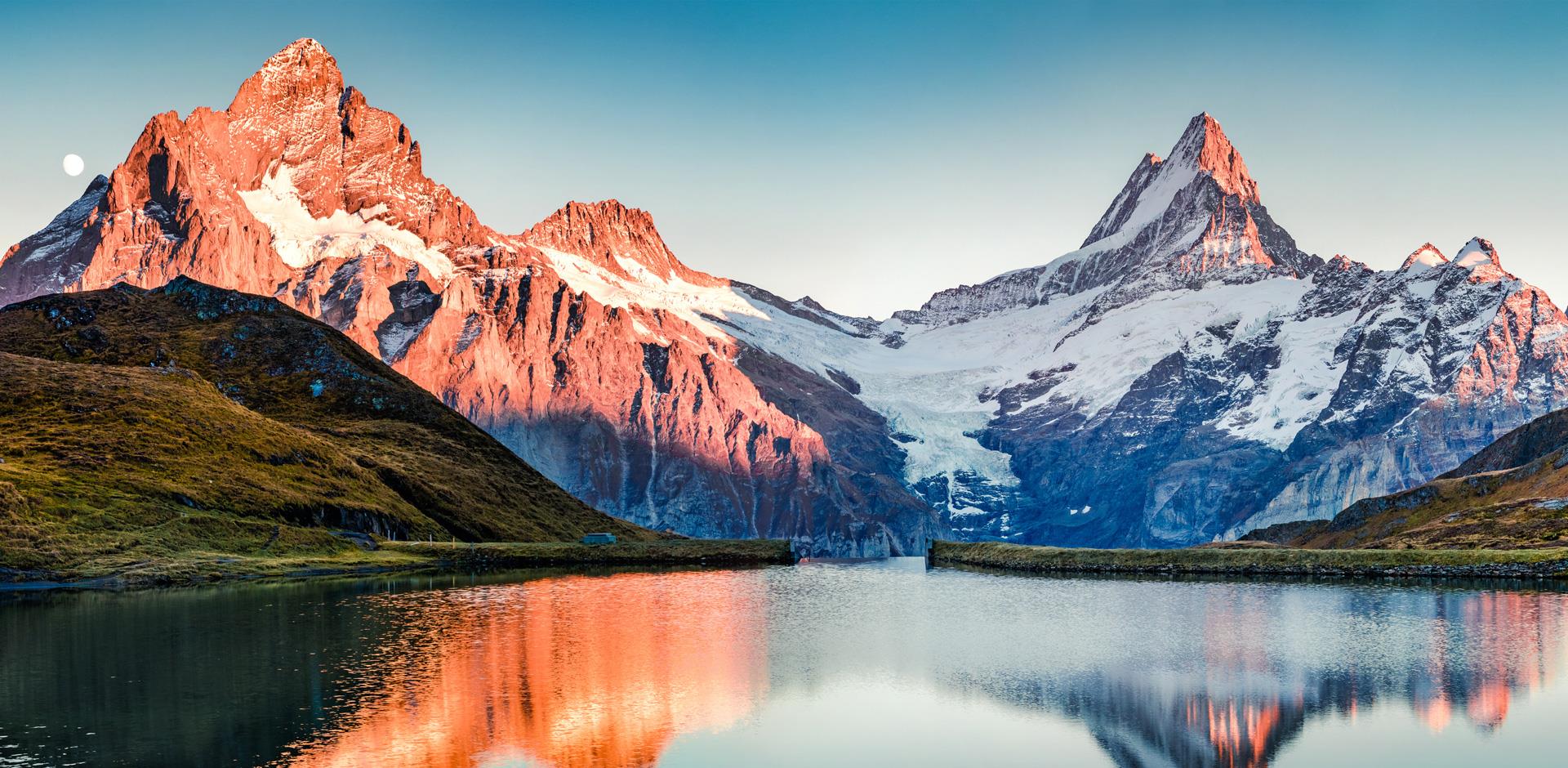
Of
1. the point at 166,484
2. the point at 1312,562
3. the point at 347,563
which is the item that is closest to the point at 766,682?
the point at 347,563

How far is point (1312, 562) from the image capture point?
520 feet

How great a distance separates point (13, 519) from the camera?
4934 inches

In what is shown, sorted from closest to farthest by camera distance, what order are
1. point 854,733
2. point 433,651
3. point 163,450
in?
point 854,733 → point 433,651 → point 163,450

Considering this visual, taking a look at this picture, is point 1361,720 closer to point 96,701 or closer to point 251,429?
point 96,701

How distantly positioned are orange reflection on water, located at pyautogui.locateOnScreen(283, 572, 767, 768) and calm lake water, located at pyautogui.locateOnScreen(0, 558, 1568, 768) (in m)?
0.25

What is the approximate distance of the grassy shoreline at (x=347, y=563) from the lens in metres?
119

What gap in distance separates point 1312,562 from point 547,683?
11980 cm

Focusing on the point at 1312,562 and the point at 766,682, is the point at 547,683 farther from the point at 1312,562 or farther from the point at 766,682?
the point at 1312,562

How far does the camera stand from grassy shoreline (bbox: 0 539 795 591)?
119 meters


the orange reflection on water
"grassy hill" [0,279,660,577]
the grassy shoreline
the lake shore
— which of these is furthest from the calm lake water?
the lake shore

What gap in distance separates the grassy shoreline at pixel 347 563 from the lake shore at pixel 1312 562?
5357 cm

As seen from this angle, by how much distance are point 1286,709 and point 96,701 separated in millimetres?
57215

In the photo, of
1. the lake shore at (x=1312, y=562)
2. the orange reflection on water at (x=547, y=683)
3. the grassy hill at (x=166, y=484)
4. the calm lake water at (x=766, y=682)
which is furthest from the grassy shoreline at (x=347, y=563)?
the lake shore at (x=1312, y=562)

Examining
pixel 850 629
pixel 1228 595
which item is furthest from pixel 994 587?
pixel 850 629
